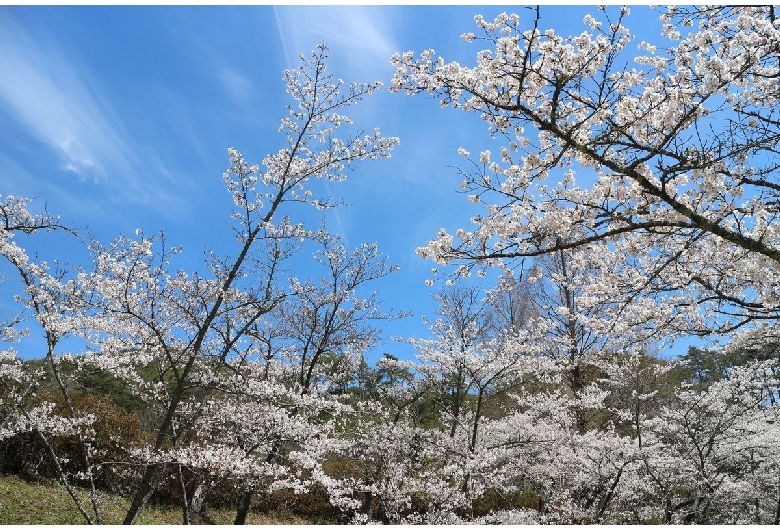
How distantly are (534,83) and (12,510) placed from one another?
1303 cm

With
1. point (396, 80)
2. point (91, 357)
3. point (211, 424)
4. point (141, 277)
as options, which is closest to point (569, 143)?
point (396, 80)

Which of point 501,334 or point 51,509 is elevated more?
point 501,334

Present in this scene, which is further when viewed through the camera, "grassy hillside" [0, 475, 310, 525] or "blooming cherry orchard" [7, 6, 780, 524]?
"grassy hillside" [0, 475, 310, 525]

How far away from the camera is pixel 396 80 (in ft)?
14.6

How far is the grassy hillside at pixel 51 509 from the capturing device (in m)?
9.37

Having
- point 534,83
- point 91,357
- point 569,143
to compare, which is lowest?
point 91,357

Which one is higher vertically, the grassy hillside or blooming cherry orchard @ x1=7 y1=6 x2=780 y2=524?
blooming cherry orchard @ x1=7 y1=6 x2=780 y2=524

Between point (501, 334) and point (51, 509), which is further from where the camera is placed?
point (501, 334)

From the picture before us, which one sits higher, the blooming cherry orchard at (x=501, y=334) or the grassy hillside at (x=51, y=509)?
the blooming cherry orchard at (x=501, y=334)

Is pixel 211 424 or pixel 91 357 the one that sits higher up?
pixel 91 357

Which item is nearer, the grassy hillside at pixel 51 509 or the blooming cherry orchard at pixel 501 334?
the blooming cherry orchard at pixel 501 334

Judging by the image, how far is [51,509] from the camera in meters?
10.0

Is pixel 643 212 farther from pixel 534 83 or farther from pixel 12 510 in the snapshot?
pixel 12 510

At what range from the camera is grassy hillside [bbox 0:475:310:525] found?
30.7ft
